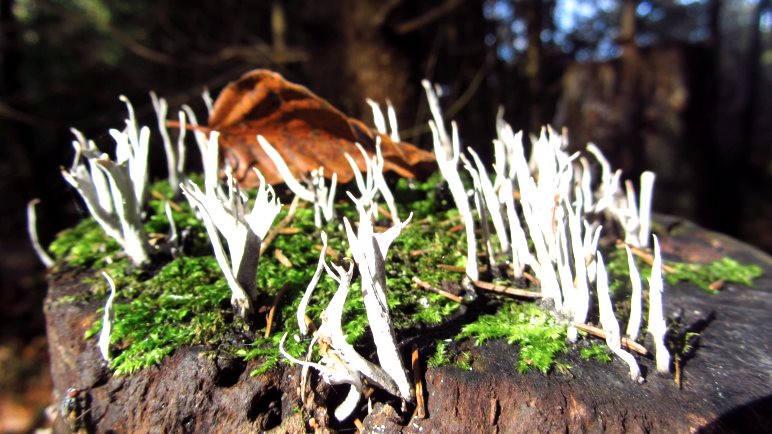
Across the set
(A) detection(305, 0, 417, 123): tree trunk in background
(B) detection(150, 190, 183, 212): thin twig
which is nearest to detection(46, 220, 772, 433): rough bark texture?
(B) detection(150, 190, 183, 212): thin twig

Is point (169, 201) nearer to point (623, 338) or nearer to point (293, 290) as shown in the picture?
point (293, 290)

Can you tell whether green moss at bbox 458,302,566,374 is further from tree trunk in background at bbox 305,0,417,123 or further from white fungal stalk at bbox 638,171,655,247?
tree trunk in background at bbox 305,0,417,123

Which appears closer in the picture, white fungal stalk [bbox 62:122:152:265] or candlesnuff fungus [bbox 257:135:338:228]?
white fungal stalk [bbox 62:122:152:265]

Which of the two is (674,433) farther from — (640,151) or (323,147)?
(640,151)

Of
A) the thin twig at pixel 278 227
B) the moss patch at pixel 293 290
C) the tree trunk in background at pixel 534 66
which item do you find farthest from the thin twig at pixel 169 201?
the tree trunk in background at pixel 534 66

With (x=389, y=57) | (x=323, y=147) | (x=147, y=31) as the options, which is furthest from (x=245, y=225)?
(x=147, y=31)

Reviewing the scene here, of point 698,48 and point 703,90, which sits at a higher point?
point 698,48
